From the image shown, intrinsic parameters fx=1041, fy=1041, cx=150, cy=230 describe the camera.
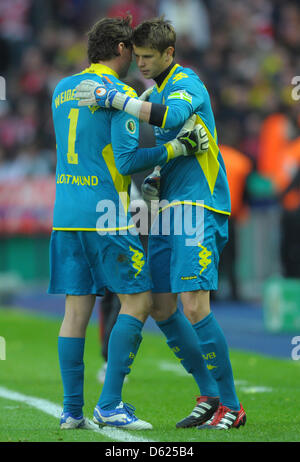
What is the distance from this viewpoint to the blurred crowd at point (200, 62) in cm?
1632

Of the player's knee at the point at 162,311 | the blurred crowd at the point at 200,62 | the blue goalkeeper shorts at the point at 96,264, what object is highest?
the blurred crowd at the point at 200,62

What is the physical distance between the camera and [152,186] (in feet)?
18.9

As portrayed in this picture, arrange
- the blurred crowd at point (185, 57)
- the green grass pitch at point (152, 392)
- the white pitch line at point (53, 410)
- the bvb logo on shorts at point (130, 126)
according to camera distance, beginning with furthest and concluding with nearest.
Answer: the blurred crowd at point (185, 57), the bvb logo on shorts at point (130, 126), the green grass pitch at point (152, 392), the white pitch line at point (53, 410)

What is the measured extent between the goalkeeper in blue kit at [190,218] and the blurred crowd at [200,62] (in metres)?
8.28

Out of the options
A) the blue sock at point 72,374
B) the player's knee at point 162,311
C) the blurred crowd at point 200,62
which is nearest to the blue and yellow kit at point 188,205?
the player's knee at point 162,311

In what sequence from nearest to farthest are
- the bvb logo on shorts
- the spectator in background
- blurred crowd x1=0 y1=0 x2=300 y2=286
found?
the bvb logo on shorts → blurred crowd x1=0 y1=0 x2=300 y2=286 → the spectator in background

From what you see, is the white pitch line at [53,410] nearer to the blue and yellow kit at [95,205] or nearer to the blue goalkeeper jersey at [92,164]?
the blue and yellow kit at [95,205]

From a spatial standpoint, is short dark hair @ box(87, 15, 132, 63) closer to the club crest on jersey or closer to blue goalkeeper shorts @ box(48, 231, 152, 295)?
the club crest on jersey

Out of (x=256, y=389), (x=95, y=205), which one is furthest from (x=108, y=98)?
(x=256, y=389)

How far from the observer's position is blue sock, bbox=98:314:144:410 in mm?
5547

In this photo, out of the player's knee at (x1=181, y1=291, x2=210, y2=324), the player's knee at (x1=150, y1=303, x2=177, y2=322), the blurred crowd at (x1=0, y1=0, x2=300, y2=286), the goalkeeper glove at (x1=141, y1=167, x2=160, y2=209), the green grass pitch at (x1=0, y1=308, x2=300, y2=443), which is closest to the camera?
the green grass pitch at (x1=0, y1=308, x2=300, y2=443)

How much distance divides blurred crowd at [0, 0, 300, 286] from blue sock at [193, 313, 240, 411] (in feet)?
27.9

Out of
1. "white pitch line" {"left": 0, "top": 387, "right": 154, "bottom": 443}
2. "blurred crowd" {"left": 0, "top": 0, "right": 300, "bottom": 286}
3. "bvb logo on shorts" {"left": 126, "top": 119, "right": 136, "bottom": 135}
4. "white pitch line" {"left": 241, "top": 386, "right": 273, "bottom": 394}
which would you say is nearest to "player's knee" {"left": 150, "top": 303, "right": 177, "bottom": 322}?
"white pitch line" {"left": 0, "top": 387, "right": 154, "bottom": 443}
